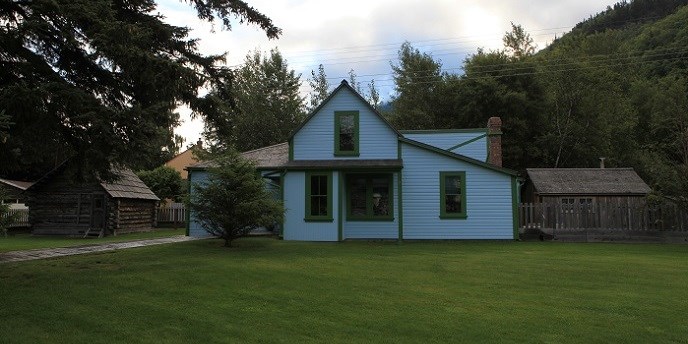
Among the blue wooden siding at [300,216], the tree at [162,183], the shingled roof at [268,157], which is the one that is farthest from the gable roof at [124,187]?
the blue wooden siding at [300,216]

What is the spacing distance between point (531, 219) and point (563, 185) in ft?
12.6

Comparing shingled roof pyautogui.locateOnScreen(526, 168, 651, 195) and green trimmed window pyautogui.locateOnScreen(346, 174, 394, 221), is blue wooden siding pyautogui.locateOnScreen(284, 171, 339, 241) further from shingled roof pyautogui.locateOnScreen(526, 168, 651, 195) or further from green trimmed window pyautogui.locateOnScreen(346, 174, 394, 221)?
shingled roof pyautogui.locateOnScreen(526, 168, 651, 195)

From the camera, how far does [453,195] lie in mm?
20000

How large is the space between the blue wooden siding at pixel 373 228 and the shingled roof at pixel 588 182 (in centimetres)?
783

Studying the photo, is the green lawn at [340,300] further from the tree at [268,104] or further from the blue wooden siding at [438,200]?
the tree at [268,104]

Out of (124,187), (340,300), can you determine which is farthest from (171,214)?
(340,300)

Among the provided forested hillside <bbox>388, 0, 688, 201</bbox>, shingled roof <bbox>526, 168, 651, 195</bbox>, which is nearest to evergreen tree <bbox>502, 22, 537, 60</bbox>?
forested hillside <bbox>388, 0, 688, 201</bbox>

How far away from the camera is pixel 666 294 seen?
8.48 m

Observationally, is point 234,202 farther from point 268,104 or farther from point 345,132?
point 268,104

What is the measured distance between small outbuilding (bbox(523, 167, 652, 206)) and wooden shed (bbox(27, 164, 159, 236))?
67.2 ft

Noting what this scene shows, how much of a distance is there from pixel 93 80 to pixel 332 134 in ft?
35.3

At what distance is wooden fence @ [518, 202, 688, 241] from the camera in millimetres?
20422

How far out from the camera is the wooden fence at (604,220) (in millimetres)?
20422

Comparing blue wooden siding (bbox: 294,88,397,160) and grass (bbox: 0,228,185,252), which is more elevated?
blue wooden siding (bbox: 294,88,397,160)
